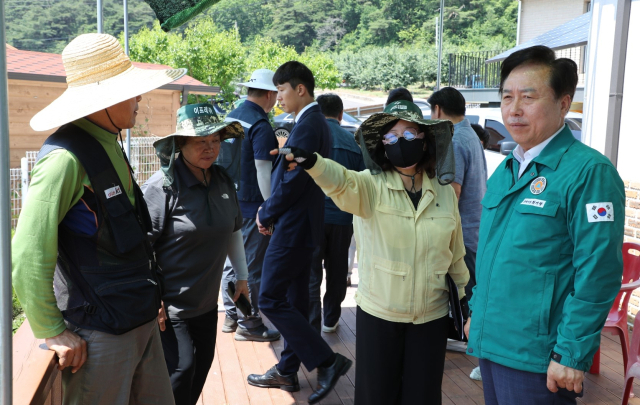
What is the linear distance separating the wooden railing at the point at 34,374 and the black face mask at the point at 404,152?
1678mm

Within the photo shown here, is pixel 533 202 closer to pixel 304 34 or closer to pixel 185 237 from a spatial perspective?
pixel 185 237

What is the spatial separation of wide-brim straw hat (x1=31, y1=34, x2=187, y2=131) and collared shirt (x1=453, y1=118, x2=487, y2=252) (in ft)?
8.62

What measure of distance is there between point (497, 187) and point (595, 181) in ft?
1.43

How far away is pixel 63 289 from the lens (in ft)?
6.86

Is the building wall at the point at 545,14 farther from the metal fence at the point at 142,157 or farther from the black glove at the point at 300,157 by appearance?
the black glove at the point at 300,157

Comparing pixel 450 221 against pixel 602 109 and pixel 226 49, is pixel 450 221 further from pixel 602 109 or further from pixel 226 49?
pixel 226 49

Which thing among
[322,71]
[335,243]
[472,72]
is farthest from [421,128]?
[322,71]

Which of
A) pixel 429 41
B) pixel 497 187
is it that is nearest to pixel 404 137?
pixel 497 187

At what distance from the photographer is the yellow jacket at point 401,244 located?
107 inches

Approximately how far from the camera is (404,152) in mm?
2805

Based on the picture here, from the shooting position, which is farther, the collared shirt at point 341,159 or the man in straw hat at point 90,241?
the collared shirt at point 341,159

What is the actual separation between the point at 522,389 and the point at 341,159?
10.2 ft

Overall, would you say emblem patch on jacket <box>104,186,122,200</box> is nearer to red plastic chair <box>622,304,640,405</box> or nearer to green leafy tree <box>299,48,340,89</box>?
red plastic chair <box>622,304,640,405</box>

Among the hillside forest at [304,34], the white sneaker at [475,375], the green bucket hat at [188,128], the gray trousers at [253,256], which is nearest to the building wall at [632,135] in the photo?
the white sneaker at [475,375]
